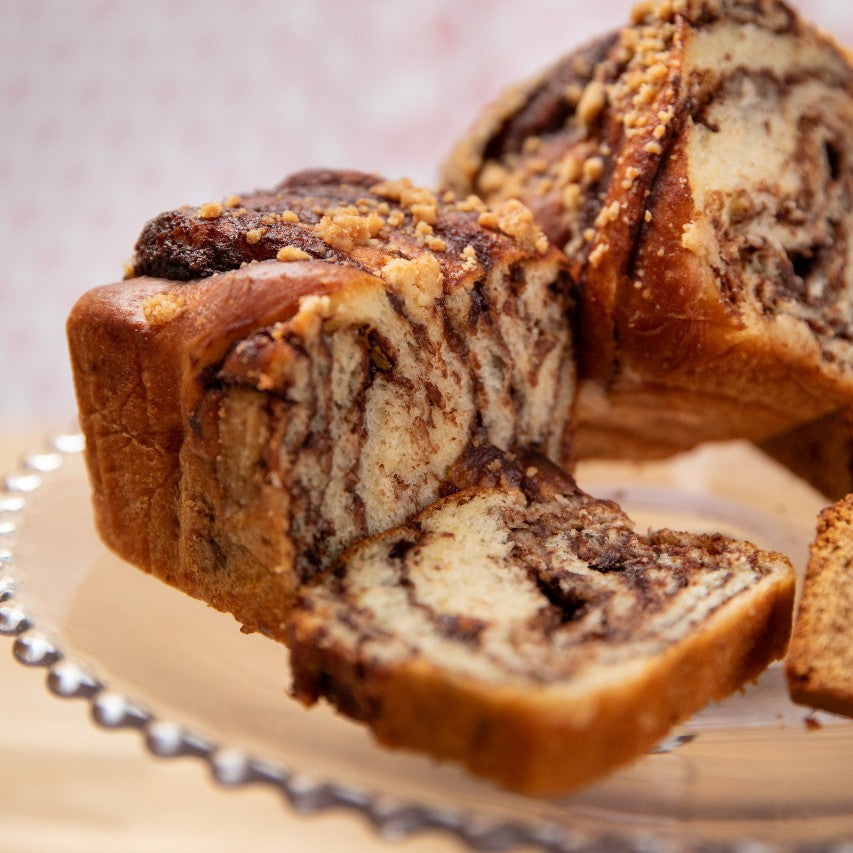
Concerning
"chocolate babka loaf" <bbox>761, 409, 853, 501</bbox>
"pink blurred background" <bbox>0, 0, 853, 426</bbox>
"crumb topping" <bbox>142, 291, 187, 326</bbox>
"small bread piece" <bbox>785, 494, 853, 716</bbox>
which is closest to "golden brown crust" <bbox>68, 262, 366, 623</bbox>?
"crumb topping" <bbox>142, 291, 187, 326</bbox>

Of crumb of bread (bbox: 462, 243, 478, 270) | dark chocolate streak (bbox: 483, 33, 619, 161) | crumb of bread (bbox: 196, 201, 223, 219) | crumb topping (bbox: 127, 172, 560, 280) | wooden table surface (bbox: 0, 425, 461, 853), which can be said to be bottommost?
wooden table surface (bbox: 0, 425, 461, 853)

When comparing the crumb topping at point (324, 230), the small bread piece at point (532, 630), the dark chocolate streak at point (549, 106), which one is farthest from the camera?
the dark chocolate streak at point (549, 106)

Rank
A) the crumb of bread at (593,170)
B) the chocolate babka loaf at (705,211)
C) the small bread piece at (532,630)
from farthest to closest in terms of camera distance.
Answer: the crumb of bread at (593,170)
the chocolate babka loaf at (705,211)
the small bread piece at (532,630)

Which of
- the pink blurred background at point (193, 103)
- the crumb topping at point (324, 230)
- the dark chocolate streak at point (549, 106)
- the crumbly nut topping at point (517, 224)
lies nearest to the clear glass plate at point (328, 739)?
the crumb topping at point (324, 230)

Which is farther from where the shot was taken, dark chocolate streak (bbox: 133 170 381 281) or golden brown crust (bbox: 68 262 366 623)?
dark chocolate streak (bbox: 133 170 381 281)

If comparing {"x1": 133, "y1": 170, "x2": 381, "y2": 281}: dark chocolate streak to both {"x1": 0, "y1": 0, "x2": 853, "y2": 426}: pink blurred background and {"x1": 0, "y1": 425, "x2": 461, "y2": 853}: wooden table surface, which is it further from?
{"x1": 0, "y1": 0, "x2": 853, "y2": 426}: pink blurred background

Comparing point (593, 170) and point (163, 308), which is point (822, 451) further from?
point (163, 308)

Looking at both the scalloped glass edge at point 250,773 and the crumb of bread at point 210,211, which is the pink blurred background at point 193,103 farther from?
the scalloped glass edge at point 250,773

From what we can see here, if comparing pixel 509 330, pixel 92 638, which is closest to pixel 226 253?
pixel 509 330
